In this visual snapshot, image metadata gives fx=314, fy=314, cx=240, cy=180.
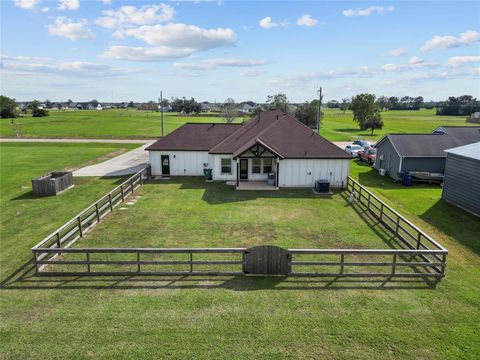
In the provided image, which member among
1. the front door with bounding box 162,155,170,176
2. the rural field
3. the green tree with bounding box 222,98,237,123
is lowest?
the rural field

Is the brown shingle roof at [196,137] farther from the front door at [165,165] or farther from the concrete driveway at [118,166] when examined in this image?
the concrete driveway at [118,166]

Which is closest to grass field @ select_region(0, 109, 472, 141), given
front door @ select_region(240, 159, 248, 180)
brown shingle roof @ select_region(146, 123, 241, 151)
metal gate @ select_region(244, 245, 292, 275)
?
brown shingle roof @ select_region(146, 123, 241, 151)

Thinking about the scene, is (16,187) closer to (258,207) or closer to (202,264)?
(258,207)

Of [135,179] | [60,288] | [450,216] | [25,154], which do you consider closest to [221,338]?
[60,288]

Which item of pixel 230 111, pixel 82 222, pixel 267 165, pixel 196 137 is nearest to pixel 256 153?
pixel 267 165

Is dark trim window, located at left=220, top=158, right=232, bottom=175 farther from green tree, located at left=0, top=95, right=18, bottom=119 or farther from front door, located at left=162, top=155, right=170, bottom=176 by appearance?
green tree, located at left=0, top=95, right=18, bottom=119

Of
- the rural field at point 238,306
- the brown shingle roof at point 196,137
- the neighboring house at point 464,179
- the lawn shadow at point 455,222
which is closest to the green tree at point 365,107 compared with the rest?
the brown shingle roof at point 196,137
